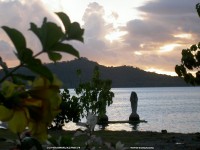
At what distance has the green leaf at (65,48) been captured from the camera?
69 centimetres

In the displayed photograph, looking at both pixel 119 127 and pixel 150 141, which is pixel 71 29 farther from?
pixel 119 127

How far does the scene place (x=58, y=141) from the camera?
1.29m

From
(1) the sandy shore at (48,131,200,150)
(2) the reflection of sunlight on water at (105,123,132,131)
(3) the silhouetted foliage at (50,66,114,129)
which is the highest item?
(3) the silhouetted foliage at (50,66,114,129)

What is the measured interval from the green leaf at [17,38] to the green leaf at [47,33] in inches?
1.2

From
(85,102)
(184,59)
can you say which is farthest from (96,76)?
(184,59)

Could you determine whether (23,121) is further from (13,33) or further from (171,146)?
(171,146)

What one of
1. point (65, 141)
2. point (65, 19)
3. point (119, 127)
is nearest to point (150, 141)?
point (119, 127)

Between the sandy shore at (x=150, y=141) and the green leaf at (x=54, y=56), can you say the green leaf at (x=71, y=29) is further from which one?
the sandy shore at (x=150, y=141)

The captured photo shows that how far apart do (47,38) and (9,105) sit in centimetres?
10

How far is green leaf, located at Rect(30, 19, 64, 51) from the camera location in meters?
0.66

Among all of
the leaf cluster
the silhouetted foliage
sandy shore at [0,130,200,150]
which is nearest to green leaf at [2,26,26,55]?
the leaf cluster

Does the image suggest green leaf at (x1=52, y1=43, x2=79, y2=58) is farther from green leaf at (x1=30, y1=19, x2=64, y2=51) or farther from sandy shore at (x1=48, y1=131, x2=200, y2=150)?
sandy shore at (x1=48, y1=131, x2=200, y2=150)

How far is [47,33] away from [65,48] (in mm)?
42

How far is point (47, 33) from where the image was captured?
670mm
